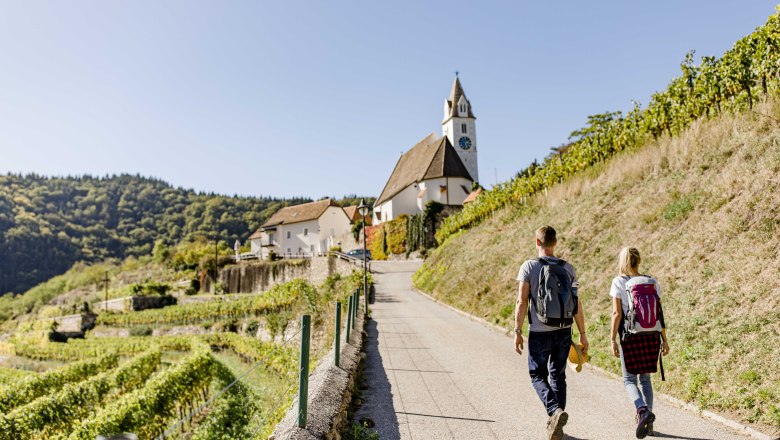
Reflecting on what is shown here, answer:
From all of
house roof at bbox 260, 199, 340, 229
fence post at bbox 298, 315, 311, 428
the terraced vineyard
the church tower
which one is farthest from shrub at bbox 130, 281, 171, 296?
fence post at bbox 298, 315, 311, 428

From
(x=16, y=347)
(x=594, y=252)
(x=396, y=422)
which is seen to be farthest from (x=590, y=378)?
(x=16, y=347)

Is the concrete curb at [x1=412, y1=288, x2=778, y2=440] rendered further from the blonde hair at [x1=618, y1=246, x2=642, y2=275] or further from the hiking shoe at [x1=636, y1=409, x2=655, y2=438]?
the blonde hair at [x1=618, y1=246, x2=642, y2=275]

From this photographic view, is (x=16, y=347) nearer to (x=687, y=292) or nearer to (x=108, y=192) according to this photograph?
(x=687, y=292)

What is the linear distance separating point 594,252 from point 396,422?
866 centimetres

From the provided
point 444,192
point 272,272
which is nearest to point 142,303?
point 272,272

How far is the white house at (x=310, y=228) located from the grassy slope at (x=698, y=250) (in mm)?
46170

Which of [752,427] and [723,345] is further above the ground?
[723,345]

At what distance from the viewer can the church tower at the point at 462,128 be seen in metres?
66.2

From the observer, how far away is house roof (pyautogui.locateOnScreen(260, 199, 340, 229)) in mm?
66062

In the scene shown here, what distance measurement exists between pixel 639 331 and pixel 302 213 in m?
65.7

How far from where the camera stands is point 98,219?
489 feet

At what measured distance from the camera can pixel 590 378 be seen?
8.02 m

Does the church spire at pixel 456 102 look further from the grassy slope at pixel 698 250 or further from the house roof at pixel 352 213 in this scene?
the grassy slope at pixel 698 250

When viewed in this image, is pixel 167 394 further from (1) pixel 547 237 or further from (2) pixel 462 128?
(2) pixel 462 128
